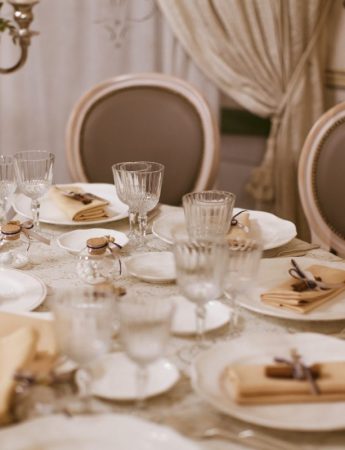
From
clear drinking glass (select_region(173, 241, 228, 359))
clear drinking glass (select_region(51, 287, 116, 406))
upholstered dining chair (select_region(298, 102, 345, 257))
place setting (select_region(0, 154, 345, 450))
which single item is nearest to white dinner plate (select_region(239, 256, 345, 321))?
place setting (select_region(0, 154, 345, 450))

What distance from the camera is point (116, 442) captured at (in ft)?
3.18

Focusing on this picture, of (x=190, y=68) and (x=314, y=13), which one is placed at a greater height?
(x=314, y=13)

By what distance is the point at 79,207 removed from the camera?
6.37ft

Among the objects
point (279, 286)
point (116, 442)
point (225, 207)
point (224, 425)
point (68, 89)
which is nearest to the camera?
point (116, 442)

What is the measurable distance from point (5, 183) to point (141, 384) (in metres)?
0.83

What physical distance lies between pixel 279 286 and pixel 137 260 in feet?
1.03

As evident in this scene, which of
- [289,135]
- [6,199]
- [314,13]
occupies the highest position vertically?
[314,13]

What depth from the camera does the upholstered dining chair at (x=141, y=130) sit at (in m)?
2.51

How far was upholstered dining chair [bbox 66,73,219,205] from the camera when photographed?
8.23 ft

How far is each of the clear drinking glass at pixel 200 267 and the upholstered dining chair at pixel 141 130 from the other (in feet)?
4.29

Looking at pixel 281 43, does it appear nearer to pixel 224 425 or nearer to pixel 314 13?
pixel 314 13

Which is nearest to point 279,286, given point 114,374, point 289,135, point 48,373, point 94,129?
point 114,374

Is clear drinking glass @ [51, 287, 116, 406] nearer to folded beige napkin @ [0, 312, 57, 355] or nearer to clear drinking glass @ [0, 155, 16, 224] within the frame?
folded beige napkin @ [0, 312, 57, 355]

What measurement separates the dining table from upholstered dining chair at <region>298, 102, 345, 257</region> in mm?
490
